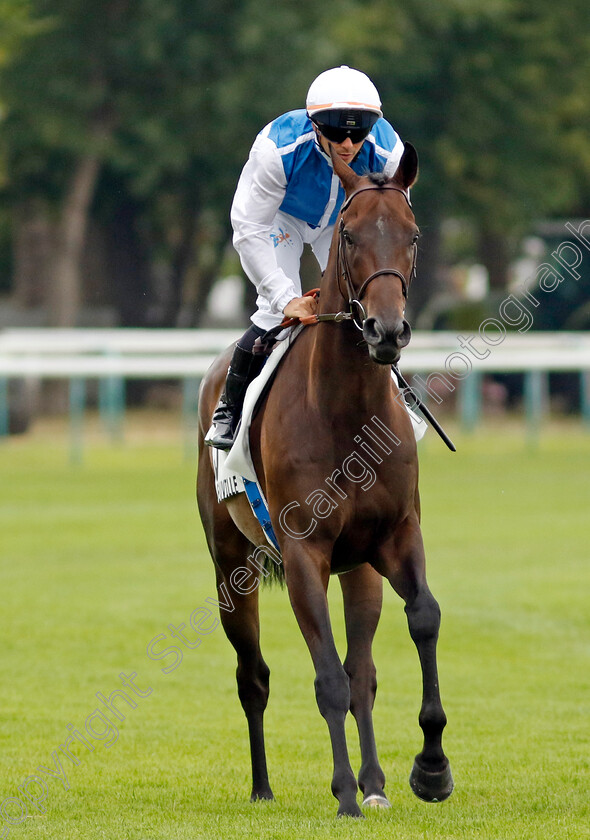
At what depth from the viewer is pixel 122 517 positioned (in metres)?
16.0

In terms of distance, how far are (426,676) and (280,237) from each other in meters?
1.97

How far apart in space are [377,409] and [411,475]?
0.97 feet

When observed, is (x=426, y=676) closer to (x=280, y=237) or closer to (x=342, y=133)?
(x=280, y=237)

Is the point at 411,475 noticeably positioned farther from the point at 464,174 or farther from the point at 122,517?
the point at 464,174

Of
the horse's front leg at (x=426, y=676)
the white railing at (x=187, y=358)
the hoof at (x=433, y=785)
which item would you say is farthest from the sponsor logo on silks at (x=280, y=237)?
the white railing at (x=187, y=358)

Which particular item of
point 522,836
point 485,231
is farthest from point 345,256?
point 485,231

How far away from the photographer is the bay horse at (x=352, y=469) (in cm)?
532

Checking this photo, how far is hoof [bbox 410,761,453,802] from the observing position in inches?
218

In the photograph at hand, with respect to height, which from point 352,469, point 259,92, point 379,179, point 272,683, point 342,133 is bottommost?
point 272,683

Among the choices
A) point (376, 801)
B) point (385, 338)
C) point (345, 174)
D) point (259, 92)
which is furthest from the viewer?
point (259, 92)

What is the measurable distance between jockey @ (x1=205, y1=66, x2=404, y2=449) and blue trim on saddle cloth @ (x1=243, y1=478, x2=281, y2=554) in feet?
0.86

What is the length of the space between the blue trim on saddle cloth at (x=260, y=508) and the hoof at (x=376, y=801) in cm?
103

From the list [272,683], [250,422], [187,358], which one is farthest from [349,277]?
[187,358]

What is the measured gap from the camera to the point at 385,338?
16.4 feet
